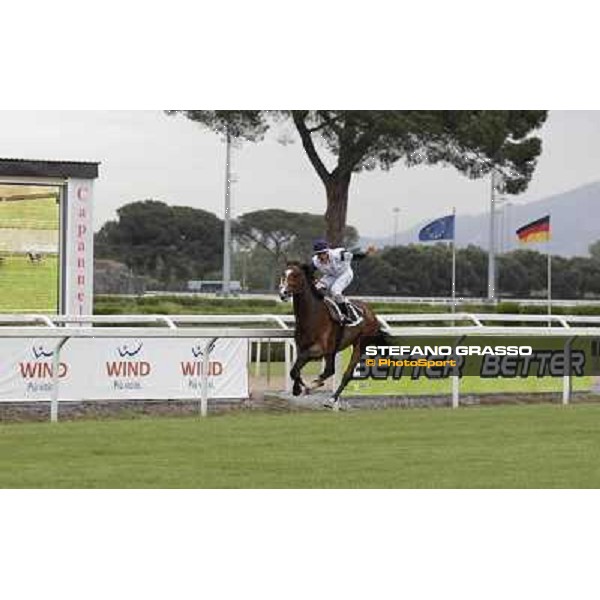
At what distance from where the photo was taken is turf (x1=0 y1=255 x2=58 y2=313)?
1552 centimetres

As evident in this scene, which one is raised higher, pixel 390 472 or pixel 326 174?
pixel 326 174

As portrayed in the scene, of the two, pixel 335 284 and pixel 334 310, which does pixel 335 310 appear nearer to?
pixel 334 310

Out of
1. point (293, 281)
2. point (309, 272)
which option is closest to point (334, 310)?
point (309, 272)

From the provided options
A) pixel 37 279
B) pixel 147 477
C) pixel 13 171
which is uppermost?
pixel 13 171

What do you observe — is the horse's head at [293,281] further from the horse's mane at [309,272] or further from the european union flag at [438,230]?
the european union flag at [438,230]

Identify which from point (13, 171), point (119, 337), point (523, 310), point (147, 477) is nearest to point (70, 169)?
point (13, 171)

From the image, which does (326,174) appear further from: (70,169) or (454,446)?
(454,446)

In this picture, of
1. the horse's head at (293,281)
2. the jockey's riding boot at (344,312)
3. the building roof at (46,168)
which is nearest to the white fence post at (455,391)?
the jockey's riding boot at (344,312)

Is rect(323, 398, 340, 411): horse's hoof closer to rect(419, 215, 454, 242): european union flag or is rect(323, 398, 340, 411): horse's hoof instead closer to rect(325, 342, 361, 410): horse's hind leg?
rect(325, 342, 361, 410): horse's hind leg

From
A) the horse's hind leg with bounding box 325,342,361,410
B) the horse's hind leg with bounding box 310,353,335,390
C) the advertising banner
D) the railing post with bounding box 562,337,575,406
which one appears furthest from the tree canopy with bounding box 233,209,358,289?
the horse's hind leg with bounding box 310,353,335,390

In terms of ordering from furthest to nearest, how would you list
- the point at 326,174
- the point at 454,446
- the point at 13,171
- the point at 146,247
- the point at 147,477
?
1. the point at 146,247
2. the point at 326,174
3. the point at 13,171
4. the point at 454,446
5. the point at 147,477

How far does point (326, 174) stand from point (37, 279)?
21.9ft

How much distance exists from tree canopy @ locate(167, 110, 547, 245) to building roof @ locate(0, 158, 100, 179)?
5.50 meters

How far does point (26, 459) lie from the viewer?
890cm
